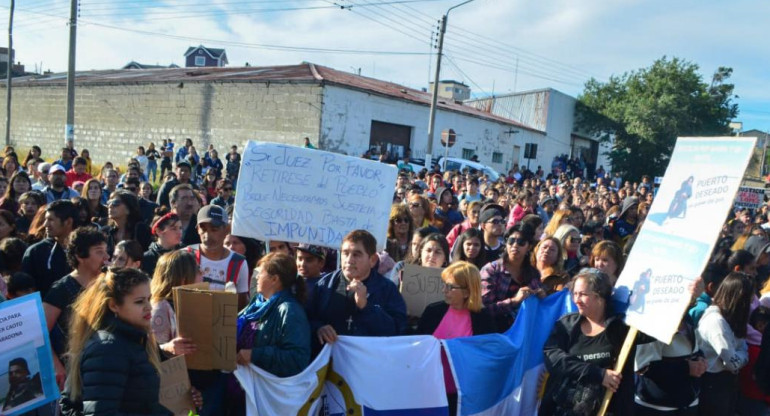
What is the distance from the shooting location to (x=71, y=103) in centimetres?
1795

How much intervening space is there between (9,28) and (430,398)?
98.4ft

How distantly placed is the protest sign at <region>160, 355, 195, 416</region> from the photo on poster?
1.91 ft

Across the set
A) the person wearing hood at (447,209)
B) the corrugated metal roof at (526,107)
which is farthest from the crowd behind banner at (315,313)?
the corrugated metal roof at (526,107)

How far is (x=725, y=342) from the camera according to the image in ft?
14.1

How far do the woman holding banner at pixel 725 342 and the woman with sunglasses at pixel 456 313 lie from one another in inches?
67.1

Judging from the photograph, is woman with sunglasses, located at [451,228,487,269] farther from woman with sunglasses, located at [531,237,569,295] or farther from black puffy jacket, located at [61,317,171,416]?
black puffy jacket, located at [61,317,171,416]

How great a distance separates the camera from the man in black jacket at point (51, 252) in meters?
4.43

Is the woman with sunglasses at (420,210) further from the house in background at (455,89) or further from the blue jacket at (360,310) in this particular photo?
the house in background at (455,89)

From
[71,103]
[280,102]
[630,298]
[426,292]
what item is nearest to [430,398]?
[426,292]

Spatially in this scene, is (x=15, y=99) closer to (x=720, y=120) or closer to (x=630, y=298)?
(x=630, y=298)

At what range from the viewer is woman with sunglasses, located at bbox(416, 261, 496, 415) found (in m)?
4.25

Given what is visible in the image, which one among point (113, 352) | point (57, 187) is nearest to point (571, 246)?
point (113, 352)

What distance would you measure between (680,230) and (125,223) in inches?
207

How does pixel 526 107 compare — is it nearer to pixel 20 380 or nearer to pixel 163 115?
pixel 163 115
